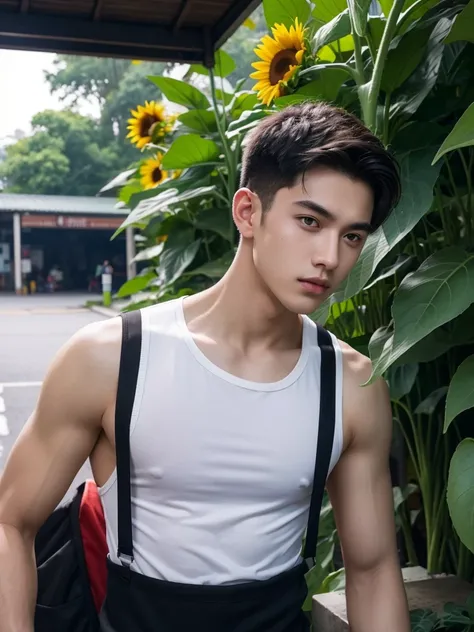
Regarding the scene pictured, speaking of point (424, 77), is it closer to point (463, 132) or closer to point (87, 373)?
point (463, 132)

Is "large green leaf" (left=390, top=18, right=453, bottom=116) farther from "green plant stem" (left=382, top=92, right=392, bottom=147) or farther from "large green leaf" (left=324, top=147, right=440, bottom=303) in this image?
"large green leaf" (left=324, top=147, right=440, bottom=303)

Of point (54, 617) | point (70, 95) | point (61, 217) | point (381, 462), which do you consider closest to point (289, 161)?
point (381, 462)

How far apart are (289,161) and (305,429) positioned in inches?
Answer: 12.5

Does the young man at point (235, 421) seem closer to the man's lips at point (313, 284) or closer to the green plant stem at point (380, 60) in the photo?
the man's lips at point (313, 284)

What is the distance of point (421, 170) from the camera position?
1.19 meters

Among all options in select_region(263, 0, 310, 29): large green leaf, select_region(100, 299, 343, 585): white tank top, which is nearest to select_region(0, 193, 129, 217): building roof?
select_region(263, 0, 310, 29): large green leaf

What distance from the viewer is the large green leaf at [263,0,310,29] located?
61.5 inches

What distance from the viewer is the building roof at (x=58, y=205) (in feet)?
72.5

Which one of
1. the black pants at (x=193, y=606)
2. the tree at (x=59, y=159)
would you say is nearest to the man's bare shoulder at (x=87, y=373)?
the black pants at (x=193, y=606)

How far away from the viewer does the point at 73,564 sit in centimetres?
109

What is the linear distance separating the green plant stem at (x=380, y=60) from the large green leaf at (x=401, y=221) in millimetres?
99

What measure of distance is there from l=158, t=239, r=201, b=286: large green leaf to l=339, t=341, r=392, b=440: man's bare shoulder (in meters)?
1.03

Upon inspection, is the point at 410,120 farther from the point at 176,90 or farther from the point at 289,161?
the point at 176,90

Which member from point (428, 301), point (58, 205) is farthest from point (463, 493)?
point (58, 205)
